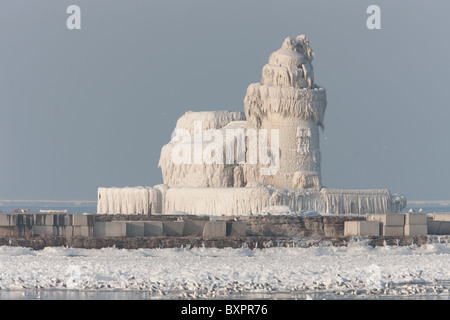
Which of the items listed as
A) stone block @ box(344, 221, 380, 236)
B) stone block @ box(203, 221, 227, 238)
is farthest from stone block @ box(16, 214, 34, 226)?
stone block @ box(344, 221, 380, 236)

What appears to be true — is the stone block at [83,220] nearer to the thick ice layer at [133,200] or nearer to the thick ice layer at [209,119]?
the thick ice layer at [133,200]

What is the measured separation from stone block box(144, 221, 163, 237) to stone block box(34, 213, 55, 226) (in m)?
2.53

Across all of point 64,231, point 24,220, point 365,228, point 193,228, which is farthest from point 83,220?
point 365,228

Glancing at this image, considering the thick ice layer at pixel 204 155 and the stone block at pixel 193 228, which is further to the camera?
the thick ice layer at pixel 204 155

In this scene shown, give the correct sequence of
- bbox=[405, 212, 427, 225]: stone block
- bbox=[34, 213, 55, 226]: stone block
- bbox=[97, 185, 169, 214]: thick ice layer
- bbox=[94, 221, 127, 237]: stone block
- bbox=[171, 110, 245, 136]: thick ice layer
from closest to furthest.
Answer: bbox=[94, 221, 127, 237]: stone block, bbox=[34, 213, 55, 226]: stone block, bbox=[405, 212, 427, 225]: stone block, bbox=[97, 185, 169, 214]: thick ice layer, bbox=[171, 110, 245, 136]: thick ice layer

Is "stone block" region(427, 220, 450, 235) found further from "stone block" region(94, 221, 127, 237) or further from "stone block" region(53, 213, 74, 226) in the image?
"stone block" region(53, 213, 74, 226)

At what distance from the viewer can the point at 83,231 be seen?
94.4 ft

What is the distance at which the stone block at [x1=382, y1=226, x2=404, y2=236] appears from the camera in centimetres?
2972

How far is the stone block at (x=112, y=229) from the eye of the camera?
28.6m

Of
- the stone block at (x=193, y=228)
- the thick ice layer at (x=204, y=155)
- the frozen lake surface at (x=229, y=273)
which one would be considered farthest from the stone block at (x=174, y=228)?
the thick ice layer at (x=204, y=155)

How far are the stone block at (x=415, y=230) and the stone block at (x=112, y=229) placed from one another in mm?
7742

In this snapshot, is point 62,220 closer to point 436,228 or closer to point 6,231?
point 6,231

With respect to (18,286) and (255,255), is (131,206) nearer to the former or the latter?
(255,255)
